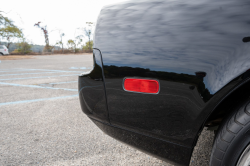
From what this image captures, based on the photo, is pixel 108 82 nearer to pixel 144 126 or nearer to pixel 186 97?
pixel 144 126

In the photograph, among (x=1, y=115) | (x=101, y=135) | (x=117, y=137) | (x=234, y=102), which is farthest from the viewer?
(x=1, y=115)

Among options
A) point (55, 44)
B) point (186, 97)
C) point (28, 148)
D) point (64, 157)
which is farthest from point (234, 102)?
point (55, 44)

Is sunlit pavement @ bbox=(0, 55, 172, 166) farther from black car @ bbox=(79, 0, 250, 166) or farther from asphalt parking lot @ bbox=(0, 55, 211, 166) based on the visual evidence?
black car @ bbox=(79, 0, 250, 166)

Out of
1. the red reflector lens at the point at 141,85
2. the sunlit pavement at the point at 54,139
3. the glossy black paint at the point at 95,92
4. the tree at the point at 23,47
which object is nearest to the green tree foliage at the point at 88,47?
the tree at the point at 23,47

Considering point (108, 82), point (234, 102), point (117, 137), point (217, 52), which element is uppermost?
point (217, 52)

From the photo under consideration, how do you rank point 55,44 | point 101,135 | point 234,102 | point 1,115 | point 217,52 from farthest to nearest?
point 55,44 < point 1,115 < point 101,135 < point 234,102 < point 217,52

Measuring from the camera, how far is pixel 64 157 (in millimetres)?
1810

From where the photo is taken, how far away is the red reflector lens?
1056 millimetres

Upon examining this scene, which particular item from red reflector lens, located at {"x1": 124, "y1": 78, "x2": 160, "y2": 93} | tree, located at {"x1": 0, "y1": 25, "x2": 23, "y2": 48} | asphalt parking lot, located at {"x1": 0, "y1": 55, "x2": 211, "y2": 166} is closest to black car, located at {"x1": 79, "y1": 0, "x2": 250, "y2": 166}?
red reflector lens, located at {"x1": 124, "y1": 78, "x2": 160, "y2": 93}

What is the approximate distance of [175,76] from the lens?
3.31ft

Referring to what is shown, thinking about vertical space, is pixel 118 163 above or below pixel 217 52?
below

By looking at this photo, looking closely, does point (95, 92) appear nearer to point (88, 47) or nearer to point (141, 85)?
point (141, 85)

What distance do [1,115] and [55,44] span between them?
45482 millimetres

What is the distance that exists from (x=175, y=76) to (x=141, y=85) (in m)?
0.21
